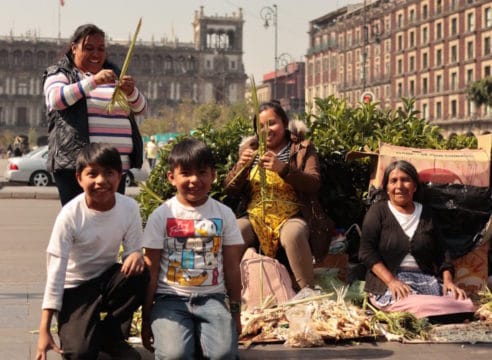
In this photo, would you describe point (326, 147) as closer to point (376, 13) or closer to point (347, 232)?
point (347, 232)

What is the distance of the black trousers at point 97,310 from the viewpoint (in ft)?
13.5

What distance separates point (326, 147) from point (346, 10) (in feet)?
308

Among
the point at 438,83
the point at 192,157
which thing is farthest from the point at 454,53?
the point at 192,157

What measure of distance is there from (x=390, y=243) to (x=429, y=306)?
0.47m

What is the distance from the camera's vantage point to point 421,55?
79.8 metres

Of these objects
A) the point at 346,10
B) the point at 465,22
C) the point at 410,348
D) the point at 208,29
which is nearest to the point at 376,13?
the point at 346,10

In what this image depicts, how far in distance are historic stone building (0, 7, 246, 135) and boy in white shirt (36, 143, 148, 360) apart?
11939 cm

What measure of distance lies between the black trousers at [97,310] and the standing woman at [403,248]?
5.43 ft

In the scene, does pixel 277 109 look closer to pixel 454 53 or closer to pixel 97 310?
pixel 97 310

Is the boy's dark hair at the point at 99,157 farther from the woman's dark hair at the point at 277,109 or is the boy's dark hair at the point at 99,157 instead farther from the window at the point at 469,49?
the window at the point at 469,49

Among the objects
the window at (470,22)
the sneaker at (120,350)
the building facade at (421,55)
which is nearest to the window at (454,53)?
the building facade at (421,55)

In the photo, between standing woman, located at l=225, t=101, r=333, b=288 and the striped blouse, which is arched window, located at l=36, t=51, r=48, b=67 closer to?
standing woman, located at l=225, t=101, r=333, b=288

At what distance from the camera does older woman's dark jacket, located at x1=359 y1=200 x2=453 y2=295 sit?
537 cm

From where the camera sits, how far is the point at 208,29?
14112cm
